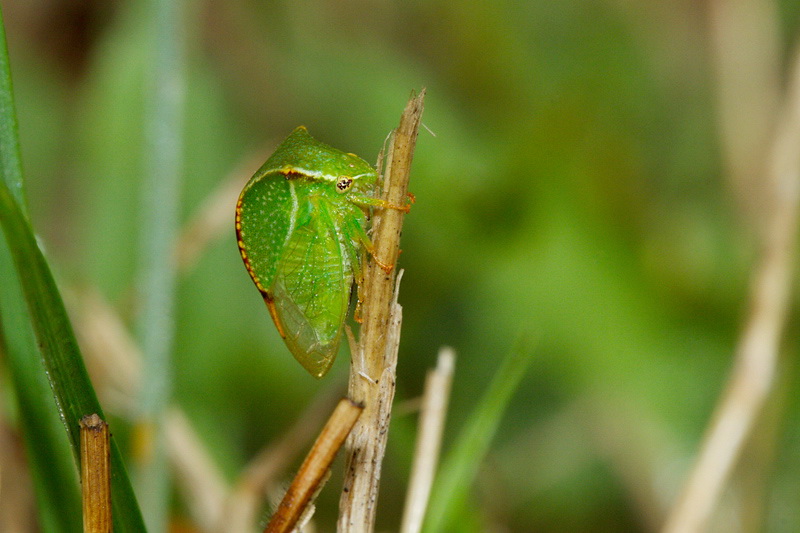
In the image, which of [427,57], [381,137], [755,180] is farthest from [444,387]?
[427,57]

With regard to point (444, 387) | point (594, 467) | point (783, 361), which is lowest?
point (594, 467)

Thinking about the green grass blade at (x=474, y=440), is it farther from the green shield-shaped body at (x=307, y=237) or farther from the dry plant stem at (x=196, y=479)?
the dry plant stem at (x=196, y=479)

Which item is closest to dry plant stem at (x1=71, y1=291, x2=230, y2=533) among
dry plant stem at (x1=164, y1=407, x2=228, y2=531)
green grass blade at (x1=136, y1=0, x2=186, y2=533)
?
dry plant stem at (x1=164, y1=407, x2=228, y2=531)

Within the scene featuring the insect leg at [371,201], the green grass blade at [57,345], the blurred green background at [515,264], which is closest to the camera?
the green grass blade at [57,345]

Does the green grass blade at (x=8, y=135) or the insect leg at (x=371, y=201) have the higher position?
the green grass blade at (x=8, y=135)

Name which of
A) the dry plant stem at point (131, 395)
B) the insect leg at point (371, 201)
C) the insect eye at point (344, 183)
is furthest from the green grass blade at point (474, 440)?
the dry plant stem at point (131, 395)

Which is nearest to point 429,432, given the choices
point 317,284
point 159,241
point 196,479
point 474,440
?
point 474,440

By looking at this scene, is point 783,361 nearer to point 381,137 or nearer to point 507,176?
point 507,176
